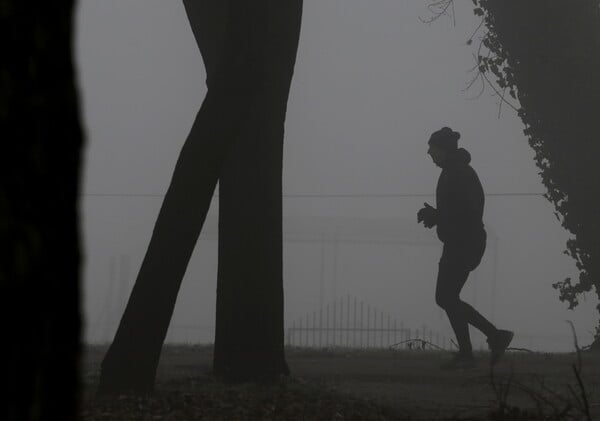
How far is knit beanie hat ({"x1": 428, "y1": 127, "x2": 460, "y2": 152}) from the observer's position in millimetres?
8375

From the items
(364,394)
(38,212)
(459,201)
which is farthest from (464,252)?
(38,212)

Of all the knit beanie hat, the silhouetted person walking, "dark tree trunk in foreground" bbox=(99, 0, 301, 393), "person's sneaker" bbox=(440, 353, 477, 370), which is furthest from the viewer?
the knit beanie hat

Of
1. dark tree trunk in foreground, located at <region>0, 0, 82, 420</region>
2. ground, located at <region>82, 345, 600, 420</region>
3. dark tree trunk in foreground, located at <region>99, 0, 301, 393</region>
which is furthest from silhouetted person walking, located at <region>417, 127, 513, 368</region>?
dark tree trunk in foreground, located at <region>0, 0, 82, 420</region>

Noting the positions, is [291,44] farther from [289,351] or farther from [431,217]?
[289,351]

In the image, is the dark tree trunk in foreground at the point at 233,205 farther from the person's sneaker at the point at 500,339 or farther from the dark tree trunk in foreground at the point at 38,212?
the dark tree trunk in foreground at the point at 38,212

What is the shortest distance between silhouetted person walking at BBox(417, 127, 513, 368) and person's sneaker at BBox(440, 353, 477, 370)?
0.19 meters

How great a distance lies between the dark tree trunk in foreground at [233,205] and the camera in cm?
555

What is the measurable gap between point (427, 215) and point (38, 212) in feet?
23.6

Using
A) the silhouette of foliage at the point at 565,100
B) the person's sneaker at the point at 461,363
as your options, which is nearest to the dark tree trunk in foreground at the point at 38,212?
the person's sneaker at the point at 461,363

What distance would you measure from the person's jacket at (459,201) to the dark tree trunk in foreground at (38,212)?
6998mm

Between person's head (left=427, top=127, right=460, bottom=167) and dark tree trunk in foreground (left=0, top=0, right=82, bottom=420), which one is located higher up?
person's head (left=427, top=127, right=460, bottom=167)

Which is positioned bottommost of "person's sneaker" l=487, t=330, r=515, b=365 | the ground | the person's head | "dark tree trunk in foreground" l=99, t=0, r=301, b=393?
Result: the ground

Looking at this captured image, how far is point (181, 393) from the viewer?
5.57 metres

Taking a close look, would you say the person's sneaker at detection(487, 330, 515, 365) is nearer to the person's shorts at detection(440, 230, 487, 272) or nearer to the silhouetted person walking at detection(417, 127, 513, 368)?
the silhouetted person walking at detection(417, 127, 513, 368)
